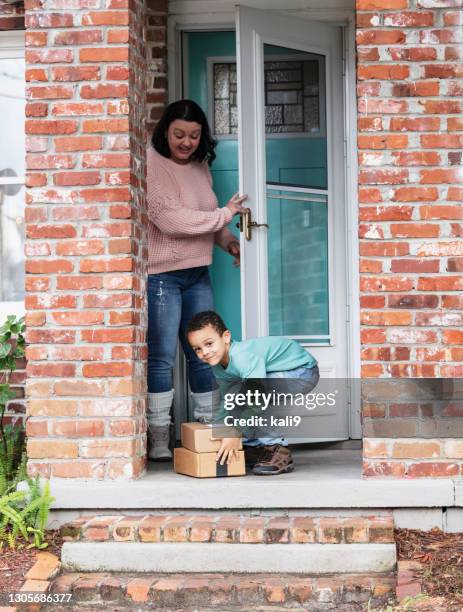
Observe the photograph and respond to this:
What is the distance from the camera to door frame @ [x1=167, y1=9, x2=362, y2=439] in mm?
5555

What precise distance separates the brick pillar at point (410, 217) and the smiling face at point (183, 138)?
1198 mm

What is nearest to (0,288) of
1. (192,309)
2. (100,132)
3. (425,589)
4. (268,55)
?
(192,309)

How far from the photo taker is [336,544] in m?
3.93

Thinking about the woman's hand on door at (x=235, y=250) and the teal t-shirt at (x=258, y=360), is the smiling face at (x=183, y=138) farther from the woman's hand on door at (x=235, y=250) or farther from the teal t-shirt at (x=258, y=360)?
the teal t-shirt at (x=258, y=360)

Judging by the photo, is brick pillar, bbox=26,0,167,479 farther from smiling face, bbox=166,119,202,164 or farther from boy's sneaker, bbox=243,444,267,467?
smiling face, bbox=166,119,202,164

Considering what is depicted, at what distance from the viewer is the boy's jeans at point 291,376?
15.4 feet

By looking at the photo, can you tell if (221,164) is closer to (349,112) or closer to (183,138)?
(183,138)

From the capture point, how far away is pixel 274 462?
15.0ft

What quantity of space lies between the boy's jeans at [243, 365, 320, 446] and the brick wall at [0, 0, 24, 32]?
2.49 meters

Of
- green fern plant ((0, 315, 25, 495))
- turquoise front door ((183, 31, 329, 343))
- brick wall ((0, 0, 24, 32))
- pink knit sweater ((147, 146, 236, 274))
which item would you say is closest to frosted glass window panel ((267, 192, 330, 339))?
turquoise front door ((183, 31, 329, 343))

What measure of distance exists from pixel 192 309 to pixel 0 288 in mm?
1163

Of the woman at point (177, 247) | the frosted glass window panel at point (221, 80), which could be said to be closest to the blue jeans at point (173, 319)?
the woman at point (177, 247)

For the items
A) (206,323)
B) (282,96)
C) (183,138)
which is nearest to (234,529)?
(206,323)

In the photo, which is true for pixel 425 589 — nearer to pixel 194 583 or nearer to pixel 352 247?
pixel 194 583
